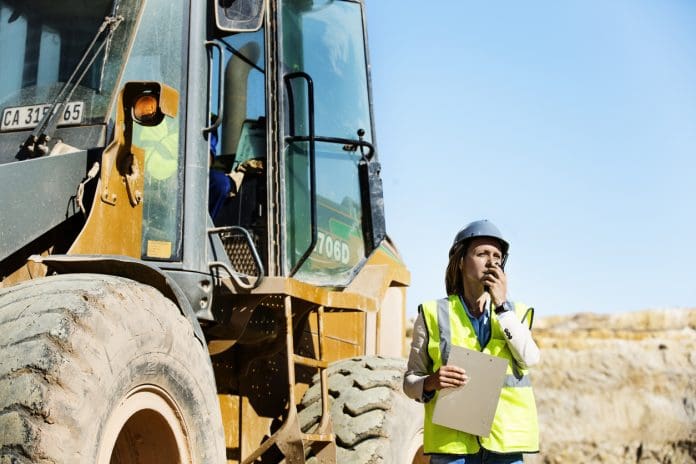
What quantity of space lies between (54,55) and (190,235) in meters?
1.05

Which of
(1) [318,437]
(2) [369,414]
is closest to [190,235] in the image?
(1) [318,437]

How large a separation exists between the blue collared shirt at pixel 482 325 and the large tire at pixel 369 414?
5.40 ft

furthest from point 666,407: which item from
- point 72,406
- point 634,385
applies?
point 72,406

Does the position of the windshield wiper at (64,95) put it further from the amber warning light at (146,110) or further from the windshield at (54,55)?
the amber warning light at (146,110)

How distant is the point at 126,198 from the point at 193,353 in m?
0.78

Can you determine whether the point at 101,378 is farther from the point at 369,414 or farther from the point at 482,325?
the point at 369,414

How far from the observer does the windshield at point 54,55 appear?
484 centimetres

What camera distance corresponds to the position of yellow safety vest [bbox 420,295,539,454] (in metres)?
4.06

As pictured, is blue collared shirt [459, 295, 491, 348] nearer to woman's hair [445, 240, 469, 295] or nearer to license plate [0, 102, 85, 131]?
woman's hair [445, 240, 469, 295]

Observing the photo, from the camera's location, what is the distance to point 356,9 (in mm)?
6453

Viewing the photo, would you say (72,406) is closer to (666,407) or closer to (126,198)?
(126,198)

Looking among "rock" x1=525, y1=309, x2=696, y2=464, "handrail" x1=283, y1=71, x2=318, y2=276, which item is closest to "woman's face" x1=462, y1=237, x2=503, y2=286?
"handrail" x1=283, y1=71, x2=318, y2=276

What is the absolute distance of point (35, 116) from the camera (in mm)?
4824

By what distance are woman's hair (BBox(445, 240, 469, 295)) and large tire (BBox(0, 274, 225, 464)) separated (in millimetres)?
1062
